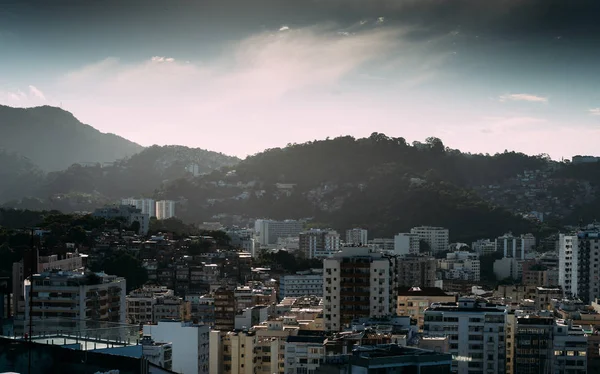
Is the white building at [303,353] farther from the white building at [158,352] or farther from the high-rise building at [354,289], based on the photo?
the high-rise building at [354,289]

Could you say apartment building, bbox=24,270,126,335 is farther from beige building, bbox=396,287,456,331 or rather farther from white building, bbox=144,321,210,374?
beige building, bbox=396,287,456,331

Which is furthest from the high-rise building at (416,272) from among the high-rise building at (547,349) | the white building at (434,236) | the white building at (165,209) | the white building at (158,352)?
the white building at (165,209)

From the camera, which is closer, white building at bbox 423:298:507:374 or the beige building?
white building at bbox 423:298:507:374

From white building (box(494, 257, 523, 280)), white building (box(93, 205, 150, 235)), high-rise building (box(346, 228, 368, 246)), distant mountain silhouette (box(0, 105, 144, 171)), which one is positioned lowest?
white building (box(494, 257, 523, 280))

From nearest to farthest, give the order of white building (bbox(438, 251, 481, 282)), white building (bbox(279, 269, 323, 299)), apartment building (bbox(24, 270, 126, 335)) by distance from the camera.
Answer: apartment building (bbox(24, 270, 126, 335))
white building (bbox(279, 269, 323, 299))
white building (bbox(438, 251, 481, 282))

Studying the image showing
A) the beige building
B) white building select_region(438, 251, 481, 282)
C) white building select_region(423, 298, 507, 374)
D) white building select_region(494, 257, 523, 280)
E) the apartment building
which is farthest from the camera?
white building select_region(494, 257, 523, 280)

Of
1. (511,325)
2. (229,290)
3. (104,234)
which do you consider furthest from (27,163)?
(511,325)

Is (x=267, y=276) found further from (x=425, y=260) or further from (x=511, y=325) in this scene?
(x=511, y=325)

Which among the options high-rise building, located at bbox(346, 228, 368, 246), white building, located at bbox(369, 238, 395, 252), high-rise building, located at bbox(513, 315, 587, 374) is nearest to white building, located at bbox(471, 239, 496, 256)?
white building, located at bbox(369, 238, 395, 252)
